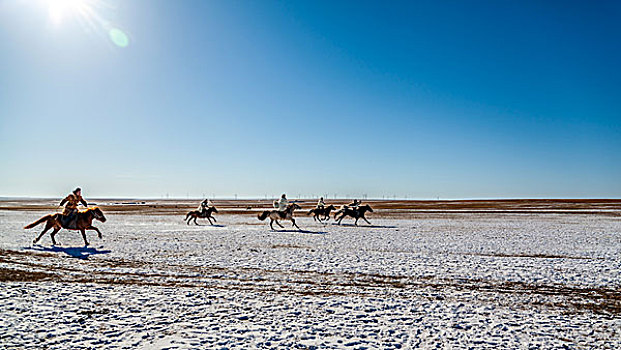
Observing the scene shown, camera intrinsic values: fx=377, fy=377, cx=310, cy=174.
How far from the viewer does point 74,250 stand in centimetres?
1456

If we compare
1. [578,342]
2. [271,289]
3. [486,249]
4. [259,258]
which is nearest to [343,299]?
[271,289]

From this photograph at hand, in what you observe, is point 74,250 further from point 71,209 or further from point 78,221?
point 71,209

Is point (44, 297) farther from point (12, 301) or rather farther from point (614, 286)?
point (614, 286)

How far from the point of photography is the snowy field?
19.5 feet

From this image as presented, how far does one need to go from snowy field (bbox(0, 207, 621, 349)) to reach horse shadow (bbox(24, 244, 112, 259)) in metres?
0.07

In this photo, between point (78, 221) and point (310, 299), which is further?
point (78, 221)

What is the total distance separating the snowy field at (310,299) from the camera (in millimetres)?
5953

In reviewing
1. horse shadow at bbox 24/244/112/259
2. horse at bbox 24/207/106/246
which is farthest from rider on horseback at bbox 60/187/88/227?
horse shadow at bbox 24/244/112/259

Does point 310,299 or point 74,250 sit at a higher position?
point 74,250

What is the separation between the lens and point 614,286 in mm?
9203

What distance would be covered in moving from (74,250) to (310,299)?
36.9ft

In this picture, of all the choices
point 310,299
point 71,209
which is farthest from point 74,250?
point 310,299

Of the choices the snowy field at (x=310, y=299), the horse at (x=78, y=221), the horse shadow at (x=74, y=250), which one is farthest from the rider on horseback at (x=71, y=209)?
the snowy field at (x=310, y=299)

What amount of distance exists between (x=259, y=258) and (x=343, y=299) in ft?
17.8
